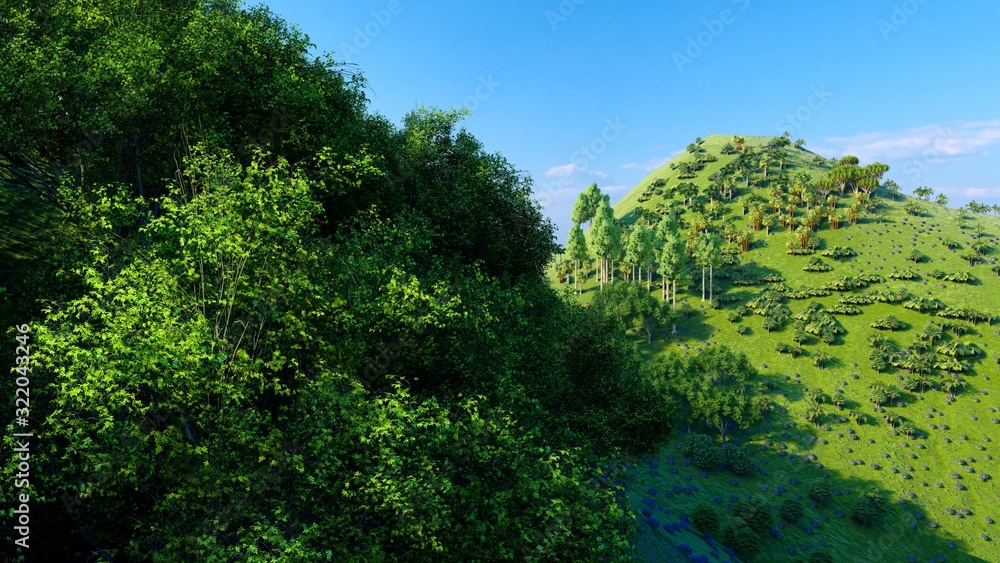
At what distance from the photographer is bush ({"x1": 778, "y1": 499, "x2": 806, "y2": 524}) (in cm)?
7138

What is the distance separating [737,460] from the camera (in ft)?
268

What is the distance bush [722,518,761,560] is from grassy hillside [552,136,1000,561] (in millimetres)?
6117

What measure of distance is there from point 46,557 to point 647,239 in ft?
470

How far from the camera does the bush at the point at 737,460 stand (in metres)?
81.4

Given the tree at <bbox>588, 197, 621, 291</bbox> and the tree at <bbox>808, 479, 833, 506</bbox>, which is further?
the tree at <bbox>588, 197, 621, 291</bbox>

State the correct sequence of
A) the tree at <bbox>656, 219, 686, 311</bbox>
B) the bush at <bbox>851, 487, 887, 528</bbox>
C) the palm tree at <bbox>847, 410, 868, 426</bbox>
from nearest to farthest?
the bush at <bbox>851, 487, 887, 528</bbox> < the palm tree at <bbox>847, 410, 868, 426</bbox> < the tree at <bbox>656, 219, 686, 311</bbox>

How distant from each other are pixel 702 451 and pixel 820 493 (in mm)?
17951

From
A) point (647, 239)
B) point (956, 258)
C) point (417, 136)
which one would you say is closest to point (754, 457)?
point (647, 239)

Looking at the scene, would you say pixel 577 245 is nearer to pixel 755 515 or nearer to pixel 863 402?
pixel 863 402

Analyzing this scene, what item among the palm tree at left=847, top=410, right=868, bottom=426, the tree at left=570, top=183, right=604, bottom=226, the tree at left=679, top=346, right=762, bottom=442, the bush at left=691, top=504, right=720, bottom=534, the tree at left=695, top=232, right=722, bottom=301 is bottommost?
the bush at left=691, top=504, right=720, bottom=534

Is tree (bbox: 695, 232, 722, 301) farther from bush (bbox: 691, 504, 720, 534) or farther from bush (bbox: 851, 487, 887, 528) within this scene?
bush (bbox: 691, 504, 720, 534)

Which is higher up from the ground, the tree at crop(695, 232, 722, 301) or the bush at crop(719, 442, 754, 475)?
the tree at crop(695, 232, 722, 301)

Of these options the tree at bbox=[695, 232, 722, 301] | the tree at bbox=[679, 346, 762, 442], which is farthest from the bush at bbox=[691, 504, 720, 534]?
the tree at bbox=[695, 232, 722, 301]

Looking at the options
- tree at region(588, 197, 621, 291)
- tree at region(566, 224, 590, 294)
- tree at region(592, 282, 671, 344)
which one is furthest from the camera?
tree at region(566, 224, 590, 294)
